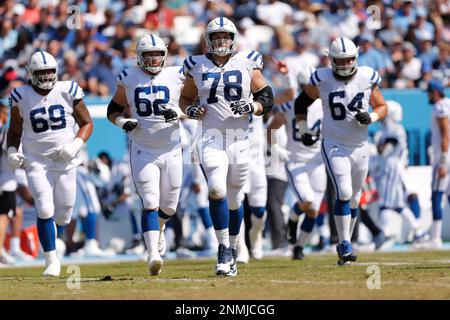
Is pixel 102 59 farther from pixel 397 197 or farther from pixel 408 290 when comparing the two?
pixel 408 290

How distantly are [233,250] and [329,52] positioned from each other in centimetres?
204

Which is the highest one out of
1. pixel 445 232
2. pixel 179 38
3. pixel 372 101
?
pixel 179 38

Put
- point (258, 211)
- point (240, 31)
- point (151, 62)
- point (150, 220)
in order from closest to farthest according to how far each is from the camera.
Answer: point (150, 220) → point (151, 62) → point (258, 211) → point (240, 31)

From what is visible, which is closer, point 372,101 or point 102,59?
point 372,101

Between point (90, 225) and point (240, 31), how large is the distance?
4.79 meters

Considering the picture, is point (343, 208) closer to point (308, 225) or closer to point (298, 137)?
point (308, 225)

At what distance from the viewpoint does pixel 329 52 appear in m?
9.96

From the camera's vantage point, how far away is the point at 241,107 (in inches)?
349

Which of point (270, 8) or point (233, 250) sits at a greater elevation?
point (270, 8)

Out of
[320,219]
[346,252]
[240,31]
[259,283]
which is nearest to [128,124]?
[259,283]

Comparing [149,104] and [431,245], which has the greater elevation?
[149,104]

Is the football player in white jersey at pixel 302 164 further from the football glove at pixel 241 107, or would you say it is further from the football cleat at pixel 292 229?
the football glove at pixel 241 107

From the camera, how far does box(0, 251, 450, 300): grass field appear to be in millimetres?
7285
